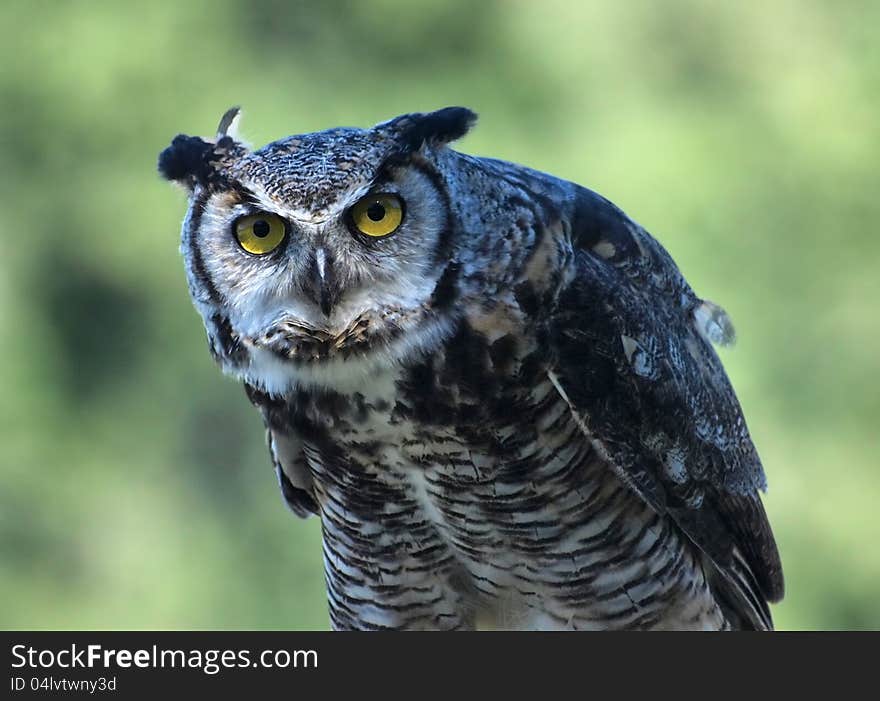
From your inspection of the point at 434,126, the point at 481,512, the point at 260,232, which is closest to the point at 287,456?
the point at 481,512

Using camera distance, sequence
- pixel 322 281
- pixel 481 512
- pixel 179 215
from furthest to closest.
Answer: pixel 179 215
pixel 481 512
pixel 322 281

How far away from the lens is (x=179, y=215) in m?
4.86

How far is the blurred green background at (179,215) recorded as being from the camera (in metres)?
5.00

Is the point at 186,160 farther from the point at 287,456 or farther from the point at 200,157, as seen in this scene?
→ the point at 287,456

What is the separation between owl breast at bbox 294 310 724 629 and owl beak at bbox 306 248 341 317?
0.17 metres

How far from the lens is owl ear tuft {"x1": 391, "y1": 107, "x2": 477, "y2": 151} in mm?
1639

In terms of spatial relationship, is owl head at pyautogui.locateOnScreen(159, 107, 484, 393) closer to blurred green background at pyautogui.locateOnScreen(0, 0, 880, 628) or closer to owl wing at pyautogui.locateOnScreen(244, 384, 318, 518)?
owl wing at pyautogui.locateOnScreen(244, 384, 318, 518)

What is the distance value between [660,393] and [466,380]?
36cm

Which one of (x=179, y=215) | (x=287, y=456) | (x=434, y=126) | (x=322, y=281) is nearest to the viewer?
(x=322, y=281)

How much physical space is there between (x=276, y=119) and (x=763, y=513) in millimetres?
3514

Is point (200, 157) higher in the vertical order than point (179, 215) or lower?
lower

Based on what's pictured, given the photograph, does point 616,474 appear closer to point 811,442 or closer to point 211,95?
point 811,442

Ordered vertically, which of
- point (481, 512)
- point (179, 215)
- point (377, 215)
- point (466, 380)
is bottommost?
point (481, 512)
